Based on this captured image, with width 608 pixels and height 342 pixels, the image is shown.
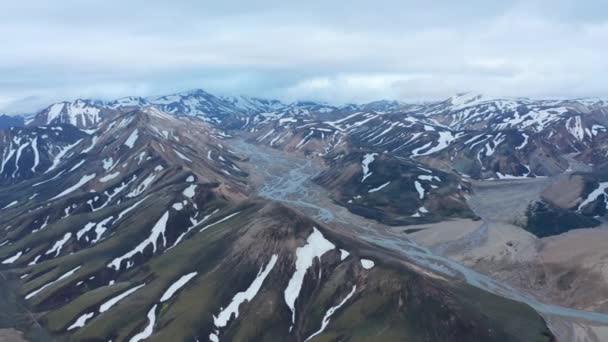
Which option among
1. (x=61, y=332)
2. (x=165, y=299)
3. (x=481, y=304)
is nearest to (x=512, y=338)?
(x=481, y=304)

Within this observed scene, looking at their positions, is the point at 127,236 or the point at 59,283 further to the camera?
the point at 127,236

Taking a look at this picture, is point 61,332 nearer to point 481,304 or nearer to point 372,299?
point 372,299

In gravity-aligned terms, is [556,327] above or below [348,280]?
below

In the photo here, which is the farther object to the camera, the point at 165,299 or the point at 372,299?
the point at 165,299

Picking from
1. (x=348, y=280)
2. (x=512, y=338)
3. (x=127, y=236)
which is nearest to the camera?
(x=512, y=338)

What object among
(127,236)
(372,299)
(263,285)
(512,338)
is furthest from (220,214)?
(512,338)

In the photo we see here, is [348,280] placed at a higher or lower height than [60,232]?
higher

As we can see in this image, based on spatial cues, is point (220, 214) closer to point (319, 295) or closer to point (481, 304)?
point (319, 295)

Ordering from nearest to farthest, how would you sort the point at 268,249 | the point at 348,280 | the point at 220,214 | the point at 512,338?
the point at 512,338, the point at 348,280, the point at 268,249, the point at 220,214

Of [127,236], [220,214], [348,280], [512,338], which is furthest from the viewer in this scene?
[220,214]
